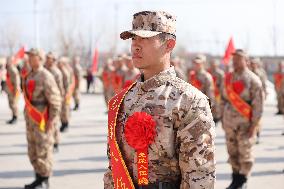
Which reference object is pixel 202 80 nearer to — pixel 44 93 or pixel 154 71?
pixel 44 93

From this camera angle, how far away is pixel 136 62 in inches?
107

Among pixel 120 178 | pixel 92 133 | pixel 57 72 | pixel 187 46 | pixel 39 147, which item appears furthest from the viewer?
pixel 187 46

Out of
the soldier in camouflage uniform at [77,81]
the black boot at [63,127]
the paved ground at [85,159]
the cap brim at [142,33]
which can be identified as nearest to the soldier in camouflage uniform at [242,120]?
the paved ground at [85,159]

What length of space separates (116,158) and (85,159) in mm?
6884

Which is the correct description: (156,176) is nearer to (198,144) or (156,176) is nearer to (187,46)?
(198,144)

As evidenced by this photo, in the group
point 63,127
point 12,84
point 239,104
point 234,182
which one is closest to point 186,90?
point 239,104

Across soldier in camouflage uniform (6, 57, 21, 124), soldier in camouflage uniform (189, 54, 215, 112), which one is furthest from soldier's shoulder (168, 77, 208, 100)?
soldier in camouflage uniform (6, 57, 21, 124)

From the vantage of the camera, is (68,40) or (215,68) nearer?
(215,68)

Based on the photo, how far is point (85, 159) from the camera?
957cm

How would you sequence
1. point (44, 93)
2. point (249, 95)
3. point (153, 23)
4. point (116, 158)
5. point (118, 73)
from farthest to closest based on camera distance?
point (118, 73) → point (44, 93) → point (249, 95) → point (116, 158) → point (153, 23)

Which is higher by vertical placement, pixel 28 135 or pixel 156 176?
pixel 156 176

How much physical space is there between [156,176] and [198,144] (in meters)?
0.31

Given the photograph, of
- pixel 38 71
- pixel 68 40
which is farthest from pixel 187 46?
pixel 38 71

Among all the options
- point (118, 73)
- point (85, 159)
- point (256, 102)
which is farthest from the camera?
point (118, 73)
